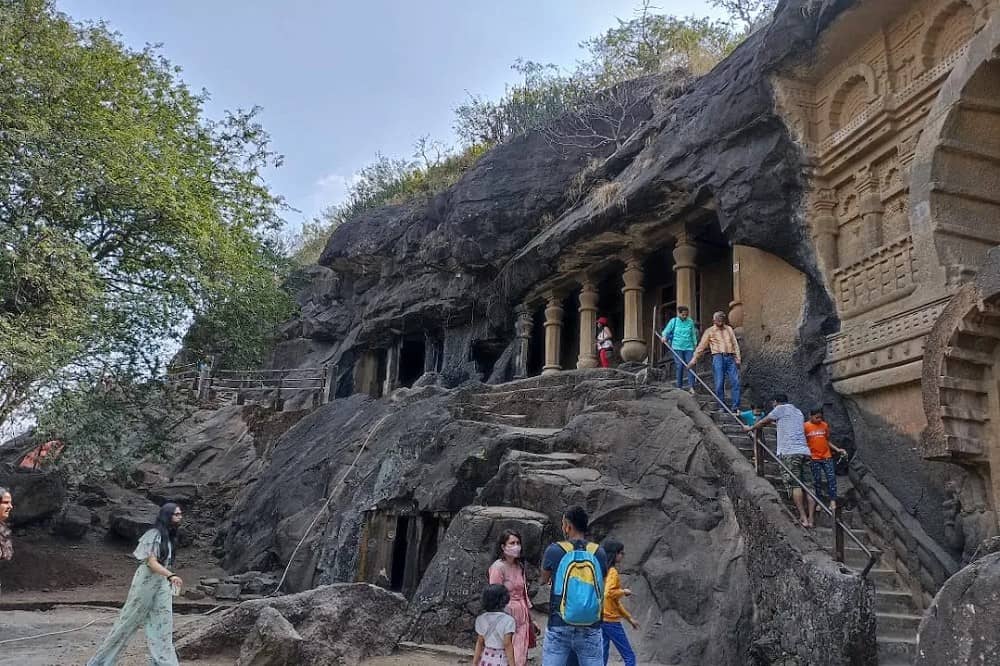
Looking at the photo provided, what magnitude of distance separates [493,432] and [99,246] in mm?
9292

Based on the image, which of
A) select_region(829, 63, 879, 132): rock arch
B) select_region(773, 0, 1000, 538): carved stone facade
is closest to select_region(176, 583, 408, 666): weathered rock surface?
select_region(773, 0, 1000, 538): carved stone facade

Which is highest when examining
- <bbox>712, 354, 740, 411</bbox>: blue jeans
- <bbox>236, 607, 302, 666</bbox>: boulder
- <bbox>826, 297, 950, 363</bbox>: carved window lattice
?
<bbox>826, 297, 950, 363</bbox>: carved window lattice

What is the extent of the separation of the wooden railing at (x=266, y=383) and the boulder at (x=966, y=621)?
22.1 metres

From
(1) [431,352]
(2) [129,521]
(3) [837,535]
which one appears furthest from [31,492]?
(3) [837,535]

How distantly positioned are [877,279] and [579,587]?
6.87 meters

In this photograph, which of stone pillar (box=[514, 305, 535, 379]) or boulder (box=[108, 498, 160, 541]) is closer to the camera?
boulder (box=[108, 498, 160, 541])

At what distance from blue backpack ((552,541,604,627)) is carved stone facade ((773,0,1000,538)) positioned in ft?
15.3

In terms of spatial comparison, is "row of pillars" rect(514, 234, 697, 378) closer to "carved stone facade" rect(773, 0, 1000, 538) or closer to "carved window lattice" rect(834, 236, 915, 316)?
"carved stone facade" rect(773, 0, 1000, 538)

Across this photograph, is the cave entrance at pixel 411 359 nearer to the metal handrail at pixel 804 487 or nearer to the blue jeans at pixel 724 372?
the metal handrail at pixel 804 487

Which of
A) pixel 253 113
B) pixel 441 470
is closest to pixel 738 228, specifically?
pixel 441 470

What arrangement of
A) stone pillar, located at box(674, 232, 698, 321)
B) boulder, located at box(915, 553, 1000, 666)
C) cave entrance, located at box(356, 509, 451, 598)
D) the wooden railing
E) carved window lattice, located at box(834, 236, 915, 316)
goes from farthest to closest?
the wooden railing
stone pillar, located at box(674, 232, 698, 321)
cave entrance, located at box(356, 509, 451, 598)
carved window lattice, located at box(834, 236, 915, 316)
boulder, located at box(915, 553, 1000, 666)

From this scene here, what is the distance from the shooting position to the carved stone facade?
7090 mm

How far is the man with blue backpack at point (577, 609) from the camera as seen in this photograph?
4020mm

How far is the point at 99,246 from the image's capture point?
559 inches
